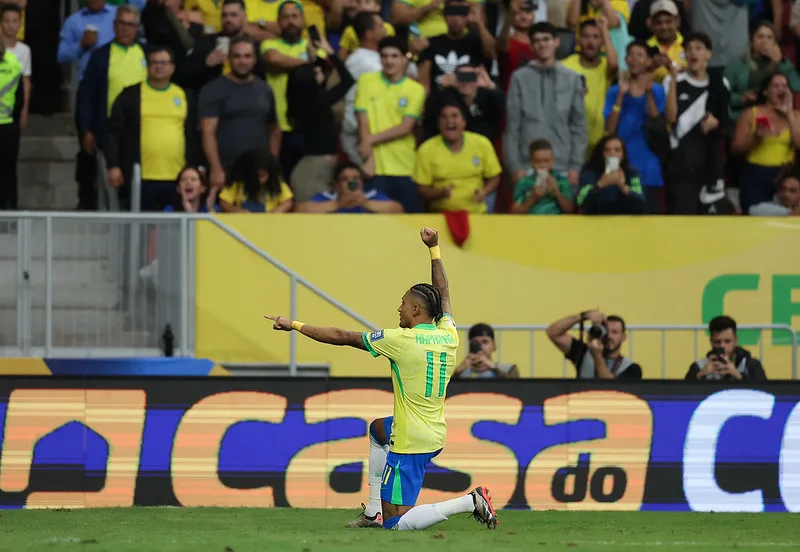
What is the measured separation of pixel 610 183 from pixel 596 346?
7.00 ft

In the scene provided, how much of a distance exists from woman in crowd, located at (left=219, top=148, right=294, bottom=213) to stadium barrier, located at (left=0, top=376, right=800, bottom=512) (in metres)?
2.45

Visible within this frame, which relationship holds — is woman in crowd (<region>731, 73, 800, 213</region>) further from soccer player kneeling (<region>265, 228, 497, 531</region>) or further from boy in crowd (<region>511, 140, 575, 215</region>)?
soccer player kneeling (<region>265, 228, 497, 531</region>)

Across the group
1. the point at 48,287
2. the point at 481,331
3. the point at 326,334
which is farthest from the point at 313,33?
the point at 326,334

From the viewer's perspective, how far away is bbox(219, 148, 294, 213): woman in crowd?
16.0 metres

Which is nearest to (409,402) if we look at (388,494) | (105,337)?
(388,494)

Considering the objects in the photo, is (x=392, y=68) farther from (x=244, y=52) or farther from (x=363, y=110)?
(x=244, y=52)

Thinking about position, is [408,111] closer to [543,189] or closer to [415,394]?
[543,189]

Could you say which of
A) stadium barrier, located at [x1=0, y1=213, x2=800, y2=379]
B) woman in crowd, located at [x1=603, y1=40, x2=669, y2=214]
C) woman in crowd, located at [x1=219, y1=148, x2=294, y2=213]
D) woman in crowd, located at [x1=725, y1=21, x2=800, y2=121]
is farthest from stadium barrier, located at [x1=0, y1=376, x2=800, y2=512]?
woman in crowd, located at [x1=725, y1=21, x2=800, y2=121]

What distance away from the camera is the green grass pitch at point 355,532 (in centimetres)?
1028

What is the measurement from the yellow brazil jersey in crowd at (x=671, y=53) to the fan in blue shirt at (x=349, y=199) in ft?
10.8

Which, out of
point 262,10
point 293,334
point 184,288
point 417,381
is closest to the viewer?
point 417,381

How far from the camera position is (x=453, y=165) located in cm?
1645

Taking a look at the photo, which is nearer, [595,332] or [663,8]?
[595,332]

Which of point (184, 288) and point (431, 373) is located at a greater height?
point (184, 288)
